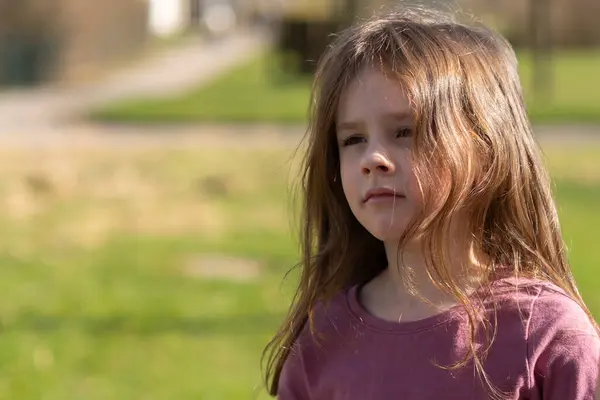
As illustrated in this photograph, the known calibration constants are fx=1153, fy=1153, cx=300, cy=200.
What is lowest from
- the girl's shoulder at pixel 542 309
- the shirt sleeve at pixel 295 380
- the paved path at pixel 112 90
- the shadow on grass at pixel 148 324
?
the paved path at pixel 112 90

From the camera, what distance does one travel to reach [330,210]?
2305 millimetres

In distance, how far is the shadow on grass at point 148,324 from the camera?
5633mm

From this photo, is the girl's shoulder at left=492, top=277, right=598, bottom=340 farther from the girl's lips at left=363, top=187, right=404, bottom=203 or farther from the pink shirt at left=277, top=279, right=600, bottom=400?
the girl's lips at left=363, top=187, right=404, bottom=203

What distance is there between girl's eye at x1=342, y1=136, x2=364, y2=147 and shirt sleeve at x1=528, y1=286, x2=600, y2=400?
444mm

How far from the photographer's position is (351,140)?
212 centimetres

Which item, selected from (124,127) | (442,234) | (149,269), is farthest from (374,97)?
(124,127)

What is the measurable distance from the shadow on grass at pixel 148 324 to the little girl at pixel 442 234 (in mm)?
3491

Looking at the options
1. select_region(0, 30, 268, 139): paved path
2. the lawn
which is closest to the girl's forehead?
the lawn

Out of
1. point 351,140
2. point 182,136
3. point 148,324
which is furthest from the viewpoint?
point 182,136

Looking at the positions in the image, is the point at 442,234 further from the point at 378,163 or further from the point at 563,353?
the point at 563,353

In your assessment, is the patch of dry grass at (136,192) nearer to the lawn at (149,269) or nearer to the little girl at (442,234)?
the lawn at (149,269)

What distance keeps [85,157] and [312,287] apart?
10700mm

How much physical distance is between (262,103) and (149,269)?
12.5m

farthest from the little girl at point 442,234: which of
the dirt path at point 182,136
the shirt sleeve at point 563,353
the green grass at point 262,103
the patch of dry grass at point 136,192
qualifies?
the green grass at point 262,103
